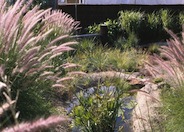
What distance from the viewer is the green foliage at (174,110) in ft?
10.6

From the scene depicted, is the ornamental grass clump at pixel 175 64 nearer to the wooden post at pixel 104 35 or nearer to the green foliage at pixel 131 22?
the wooden post at pixel 104 35

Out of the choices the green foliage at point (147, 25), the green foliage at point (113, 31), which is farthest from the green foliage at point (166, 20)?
the green foliage at point (113, 31)

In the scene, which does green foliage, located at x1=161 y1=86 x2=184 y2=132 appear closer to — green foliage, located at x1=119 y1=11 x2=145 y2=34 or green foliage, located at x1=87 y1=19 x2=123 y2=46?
green foliage, located at x1=87 y1=19 x2=123 y2=46

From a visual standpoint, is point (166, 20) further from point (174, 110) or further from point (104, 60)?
point (174, 110)

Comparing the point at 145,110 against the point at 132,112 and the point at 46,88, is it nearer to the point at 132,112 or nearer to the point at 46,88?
the point at 132,112

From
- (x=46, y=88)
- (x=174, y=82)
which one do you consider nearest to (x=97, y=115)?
(x=46, y=88)

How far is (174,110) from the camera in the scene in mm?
3357

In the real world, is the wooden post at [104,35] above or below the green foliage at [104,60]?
A: below

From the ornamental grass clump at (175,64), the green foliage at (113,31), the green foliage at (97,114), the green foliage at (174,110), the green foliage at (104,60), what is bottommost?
the green foliage at (113,31)

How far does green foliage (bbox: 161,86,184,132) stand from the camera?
3.24 metres

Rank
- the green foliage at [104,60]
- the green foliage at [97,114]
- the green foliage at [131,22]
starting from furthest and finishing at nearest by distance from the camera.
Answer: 1. the green foliage at [131,22]
2. the green foliage at [104,60]
3. the green foliage at [97,114]

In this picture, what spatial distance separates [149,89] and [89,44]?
3165 mm

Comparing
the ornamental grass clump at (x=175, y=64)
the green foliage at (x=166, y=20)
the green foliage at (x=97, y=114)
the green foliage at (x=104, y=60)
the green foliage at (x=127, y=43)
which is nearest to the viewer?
the ornamental grass clump at (x=175, y=64)

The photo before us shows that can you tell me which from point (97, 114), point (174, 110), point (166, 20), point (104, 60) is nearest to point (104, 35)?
point (166, 20)
